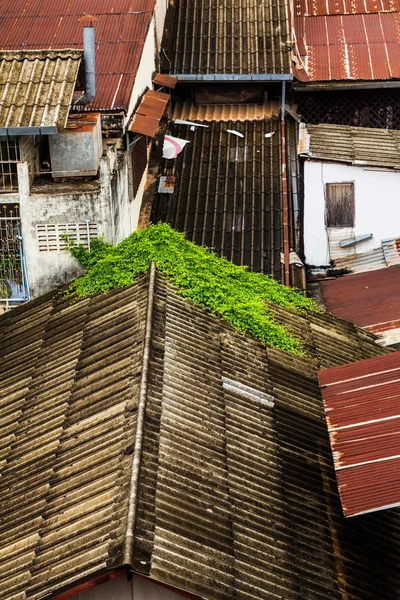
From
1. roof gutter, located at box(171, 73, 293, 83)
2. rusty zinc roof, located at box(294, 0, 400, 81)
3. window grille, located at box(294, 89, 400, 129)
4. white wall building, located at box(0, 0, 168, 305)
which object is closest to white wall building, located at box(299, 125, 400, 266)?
roof gutter, located at box(171, 73, 293, 83)

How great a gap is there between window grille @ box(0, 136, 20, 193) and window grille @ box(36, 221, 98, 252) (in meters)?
0.84

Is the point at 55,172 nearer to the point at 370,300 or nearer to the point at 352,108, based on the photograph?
the point at 370,300

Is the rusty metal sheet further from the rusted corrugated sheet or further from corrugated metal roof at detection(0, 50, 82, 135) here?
corrugated metal roof at detection(0, 50, 82, 135)

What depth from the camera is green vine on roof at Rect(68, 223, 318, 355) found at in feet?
48.1

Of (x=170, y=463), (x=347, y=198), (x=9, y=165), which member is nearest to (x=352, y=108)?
(x=347, y=198)

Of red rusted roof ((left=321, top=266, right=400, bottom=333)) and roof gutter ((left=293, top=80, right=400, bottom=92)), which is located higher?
roof gutter ((left=293, top=80, right=400, bottom=92))

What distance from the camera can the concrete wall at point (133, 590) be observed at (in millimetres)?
9664

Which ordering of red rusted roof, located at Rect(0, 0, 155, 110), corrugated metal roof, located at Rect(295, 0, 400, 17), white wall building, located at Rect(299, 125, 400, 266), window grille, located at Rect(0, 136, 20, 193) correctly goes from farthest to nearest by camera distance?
1. corrugated metal roof, located at Rect(295, 0, 400, 17)
2. white wall building, located at Rect(299, 125, 400, 266)
3. red rusted roof, located at Rect(0, 0, 155, 110)
4. window grille, located at Rect(0, 136, 20, 193)

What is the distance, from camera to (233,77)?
21234 millimetres

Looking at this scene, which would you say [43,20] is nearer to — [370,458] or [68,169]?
[68,169]

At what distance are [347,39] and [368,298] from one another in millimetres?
8781

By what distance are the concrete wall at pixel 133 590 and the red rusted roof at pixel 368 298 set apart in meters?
8.73

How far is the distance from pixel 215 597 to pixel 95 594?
54.1 inches

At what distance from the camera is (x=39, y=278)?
15.9 metres
